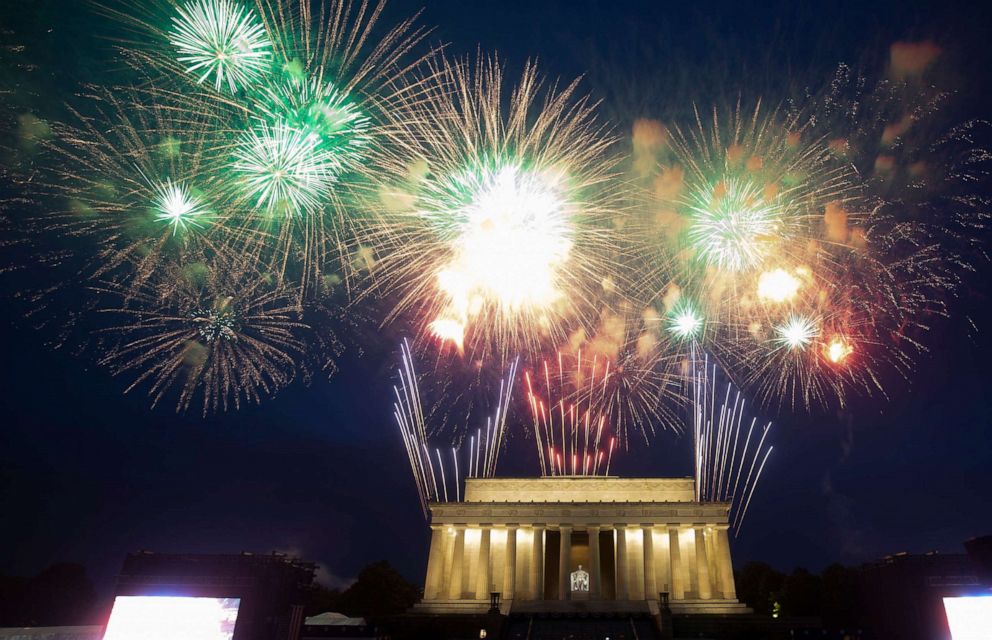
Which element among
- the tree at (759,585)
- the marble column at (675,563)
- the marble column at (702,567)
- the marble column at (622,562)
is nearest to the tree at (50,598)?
the marble column at (622,562)

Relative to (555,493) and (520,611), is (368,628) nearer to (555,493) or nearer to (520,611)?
(520,611)

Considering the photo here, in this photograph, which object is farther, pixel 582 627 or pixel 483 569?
pixel 483 569

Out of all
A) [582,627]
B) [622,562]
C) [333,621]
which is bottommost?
[333,621]

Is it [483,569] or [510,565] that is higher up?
[510,565]

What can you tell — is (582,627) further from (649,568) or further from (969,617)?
(969,617)

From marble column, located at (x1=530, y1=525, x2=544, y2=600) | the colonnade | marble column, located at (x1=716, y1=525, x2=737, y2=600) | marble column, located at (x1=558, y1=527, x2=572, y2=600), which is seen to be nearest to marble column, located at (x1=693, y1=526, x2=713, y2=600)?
the colonnade

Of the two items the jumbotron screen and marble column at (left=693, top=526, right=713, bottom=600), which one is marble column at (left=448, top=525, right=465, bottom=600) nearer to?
marble column at (left=693, top=526, right=713, bottom=600)

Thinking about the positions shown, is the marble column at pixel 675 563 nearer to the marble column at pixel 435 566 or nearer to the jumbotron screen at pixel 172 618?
the marble column at pixel 435 566

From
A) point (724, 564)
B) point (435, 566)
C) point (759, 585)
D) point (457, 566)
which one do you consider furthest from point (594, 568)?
point (759, 585)
